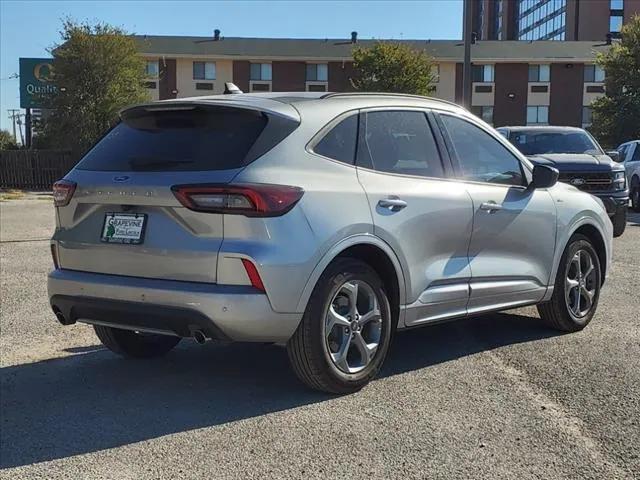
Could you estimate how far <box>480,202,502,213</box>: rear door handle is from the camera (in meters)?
5.27

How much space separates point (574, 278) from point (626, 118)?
28.8 metres

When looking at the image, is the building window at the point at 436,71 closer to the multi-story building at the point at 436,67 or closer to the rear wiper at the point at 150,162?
the multi-story building at the point at 436,67

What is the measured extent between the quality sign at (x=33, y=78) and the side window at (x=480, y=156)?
33776mm

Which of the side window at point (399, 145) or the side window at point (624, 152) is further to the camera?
the side window at point (624, 152)

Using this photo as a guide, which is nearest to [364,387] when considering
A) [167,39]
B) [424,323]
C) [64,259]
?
[424,323]

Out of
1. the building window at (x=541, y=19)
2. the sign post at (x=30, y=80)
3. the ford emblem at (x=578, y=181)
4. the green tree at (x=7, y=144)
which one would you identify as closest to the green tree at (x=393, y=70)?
the sign post at (x=30, y=80)

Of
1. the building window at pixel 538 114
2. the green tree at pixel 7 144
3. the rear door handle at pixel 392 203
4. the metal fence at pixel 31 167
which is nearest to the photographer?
the rear door handle at pixel 392 203

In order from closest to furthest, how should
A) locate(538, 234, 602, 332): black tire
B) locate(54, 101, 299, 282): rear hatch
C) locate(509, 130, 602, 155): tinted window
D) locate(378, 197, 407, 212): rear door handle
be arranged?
1. locate(54, 101, 299, 282): rear hatch
2. locate(378, 197, 407, 212): rear door handle
3. locate(538, 234, 602, 332): black tire
4. locate(509, 130, 602, 155): tinted window

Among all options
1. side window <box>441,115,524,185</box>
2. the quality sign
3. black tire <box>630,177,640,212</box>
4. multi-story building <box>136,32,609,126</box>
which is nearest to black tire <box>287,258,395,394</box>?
side window <box>441,115,524,185</box>

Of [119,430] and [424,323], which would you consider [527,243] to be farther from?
[119,430]

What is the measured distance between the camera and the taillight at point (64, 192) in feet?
15.1

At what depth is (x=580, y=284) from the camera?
6.21 metres

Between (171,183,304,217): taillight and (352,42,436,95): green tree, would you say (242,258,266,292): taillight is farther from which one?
(352,42,436,95): green tree

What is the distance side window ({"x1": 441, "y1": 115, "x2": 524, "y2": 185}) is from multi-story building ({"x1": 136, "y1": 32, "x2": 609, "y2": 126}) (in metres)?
42.3
